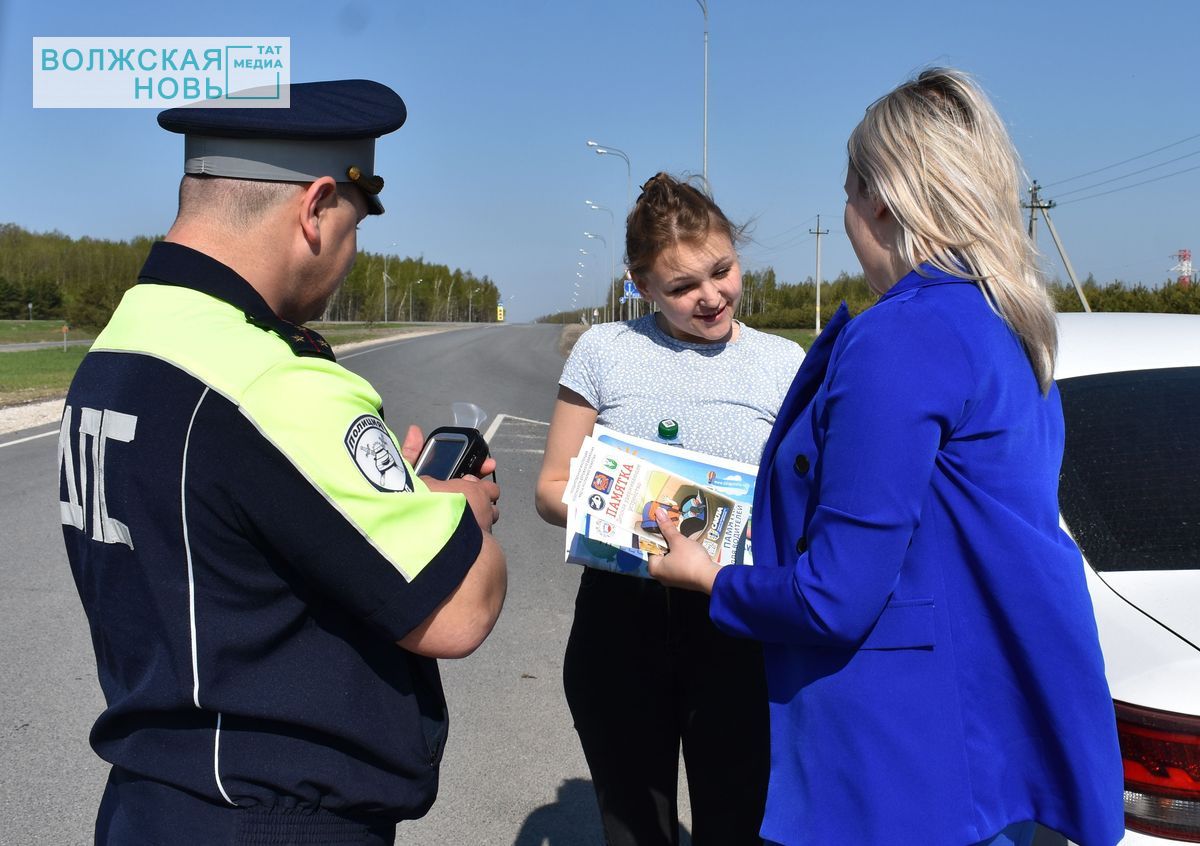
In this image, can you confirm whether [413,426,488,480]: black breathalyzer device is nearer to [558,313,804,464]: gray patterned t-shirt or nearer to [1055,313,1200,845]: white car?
[558,313,804,464]: gray patterned t-shirt

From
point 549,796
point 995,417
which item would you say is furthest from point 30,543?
point 995,417

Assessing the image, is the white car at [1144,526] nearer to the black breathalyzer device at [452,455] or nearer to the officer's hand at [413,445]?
the black breathalyzer device at [452,455]

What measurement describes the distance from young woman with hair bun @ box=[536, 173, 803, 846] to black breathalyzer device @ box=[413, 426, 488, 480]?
64cm

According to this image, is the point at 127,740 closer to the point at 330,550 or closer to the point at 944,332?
the point at 330,550

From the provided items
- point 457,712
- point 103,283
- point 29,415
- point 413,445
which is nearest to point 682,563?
point 413,445

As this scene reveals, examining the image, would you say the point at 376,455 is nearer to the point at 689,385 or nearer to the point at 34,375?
the point at 689,385

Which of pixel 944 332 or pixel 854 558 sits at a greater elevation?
pixel 944 332

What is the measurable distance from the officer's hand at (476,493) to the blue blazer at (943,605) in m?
0.54

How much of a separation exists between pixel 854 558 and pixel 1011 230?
60 centimetres

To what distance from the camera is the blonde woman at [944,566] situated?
5.08 feet

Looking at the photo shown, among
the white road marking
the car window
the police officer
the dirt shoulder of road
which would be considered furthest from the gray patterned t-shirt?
the dirt shoulder of road

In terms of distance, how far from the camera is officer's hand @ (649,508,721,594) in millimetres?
1911

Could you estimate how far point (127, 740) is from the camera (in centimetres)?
155

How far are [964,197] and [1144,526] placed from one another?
1084mm
